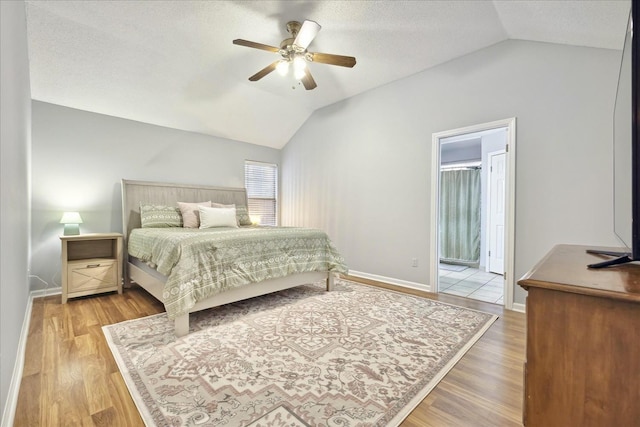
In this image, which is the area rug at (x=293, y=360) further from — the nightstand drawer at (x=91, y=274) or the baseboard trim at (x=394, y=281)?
the nightstand drawer at (x=91, y=274)

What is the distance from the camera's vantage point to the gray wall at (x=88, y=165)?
3.24 meters

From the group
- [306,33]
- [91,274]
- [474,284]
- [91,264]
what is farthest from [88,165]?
[474,284]

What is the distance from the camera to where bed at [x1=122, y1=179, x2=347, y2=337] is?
2.24 meters

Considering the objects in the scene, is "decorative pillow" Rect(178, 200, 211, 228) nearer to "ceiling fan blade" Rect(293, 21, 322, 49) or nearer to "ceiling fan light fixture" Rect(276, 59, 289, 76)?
"ceiling fan light fixture" Rect(276, 59, 289, 76)

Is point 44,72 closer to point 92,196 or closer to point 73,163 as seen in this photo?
point 73,163

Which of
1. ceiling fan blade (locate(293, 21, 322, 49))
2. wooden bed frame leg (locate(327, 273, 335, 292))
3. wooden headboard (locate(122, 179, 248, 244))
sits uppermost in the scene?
ceiling fan blade (locate(293, 21, 322, 49))

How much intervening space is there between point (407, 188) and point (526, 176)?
1287 mm

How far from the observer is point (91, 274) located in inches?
125

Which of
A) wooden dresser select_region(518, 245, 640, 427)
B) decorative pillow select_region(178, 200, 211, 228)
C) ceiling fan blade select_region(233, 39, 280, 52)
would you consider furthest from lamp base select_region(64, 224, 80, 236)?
wooden dresser select_region(518, 245, 640, 427)

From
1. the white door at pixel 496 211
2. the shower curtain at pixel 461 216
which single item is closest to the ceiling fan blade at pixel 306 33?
the shower curtain at pixel 461 216

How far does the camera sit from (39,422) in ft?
4.33

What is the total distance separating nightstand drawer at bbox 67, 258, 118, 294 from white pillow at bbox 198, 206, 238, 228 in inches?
44.1

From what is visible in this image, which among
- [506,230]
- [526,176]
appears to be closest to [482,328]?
[506,230]

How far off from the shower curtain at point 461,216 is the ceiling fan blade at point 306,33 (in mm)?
3623
